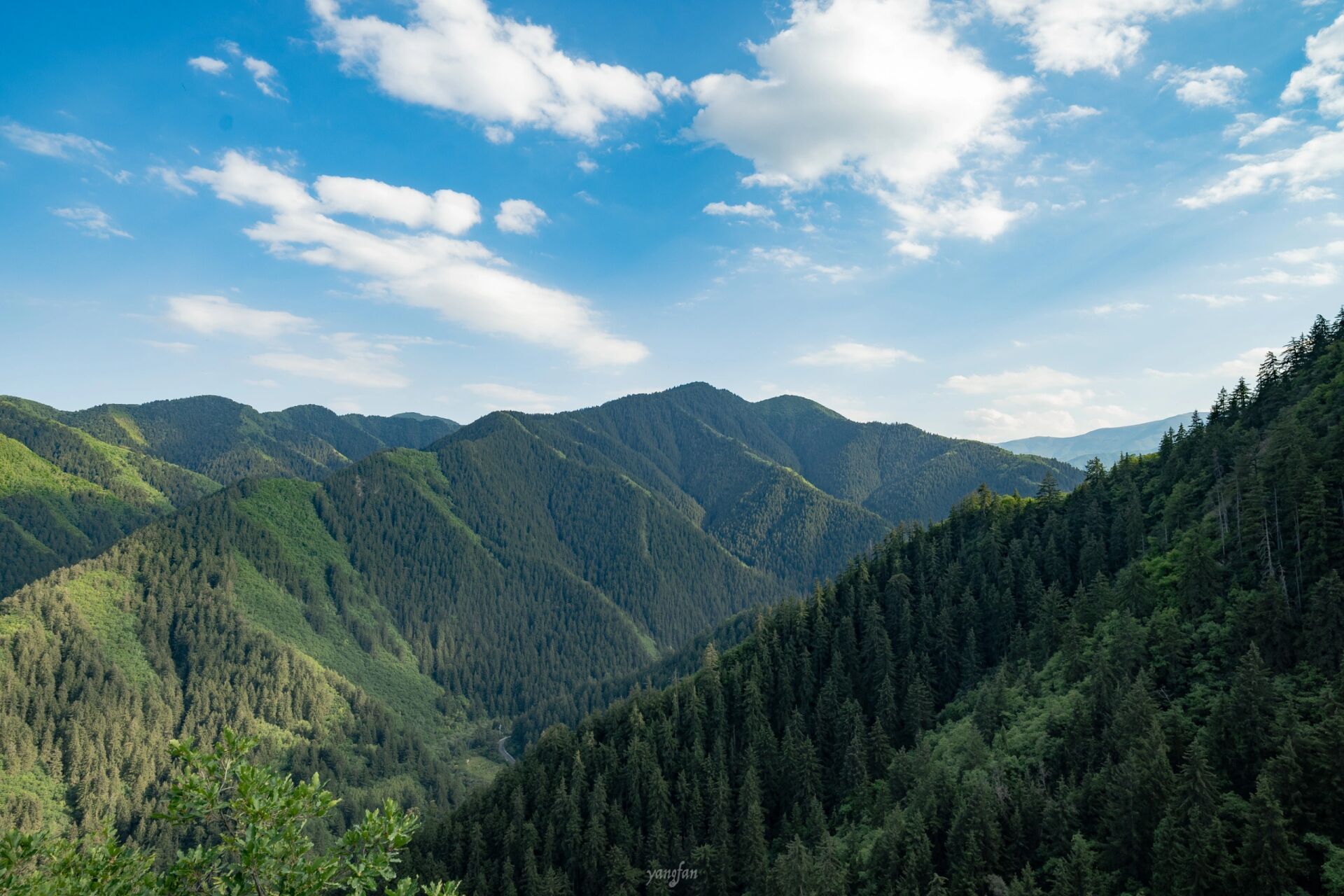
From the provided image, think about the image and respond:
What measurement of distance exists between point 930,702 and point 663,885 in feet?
165

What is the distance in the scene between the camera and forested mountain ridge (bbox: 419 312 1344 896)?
58188 mm

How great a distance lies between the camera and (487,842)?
117000 mm

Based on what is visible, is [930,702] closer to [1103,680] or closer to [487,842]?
[1103,680]

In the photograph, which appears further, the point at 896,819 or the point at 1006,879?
the point at 896,819

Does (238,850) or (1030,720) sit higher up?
(238,850)

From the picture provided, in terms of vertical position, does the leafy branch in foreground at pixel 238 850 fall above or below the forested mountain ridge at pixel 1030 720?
above

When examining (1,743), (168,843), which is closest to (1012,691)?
(168,843)

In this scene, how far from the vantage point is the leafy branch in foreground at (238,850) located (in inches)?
714

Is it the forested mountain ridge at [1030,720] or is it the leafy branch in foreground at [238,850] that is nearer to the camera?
the leafy branch in foreground at [238,850]

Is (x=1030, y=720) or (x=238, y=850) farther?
(x=1030, y=720)

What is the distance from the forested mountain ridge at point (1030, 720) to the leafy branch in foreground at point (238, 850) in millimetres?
60551

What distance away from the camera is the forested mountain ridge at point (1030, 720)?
58.2 m

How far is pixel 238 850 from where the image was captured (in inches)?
702

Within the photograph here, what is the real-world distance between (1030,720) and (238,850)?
92.2m
